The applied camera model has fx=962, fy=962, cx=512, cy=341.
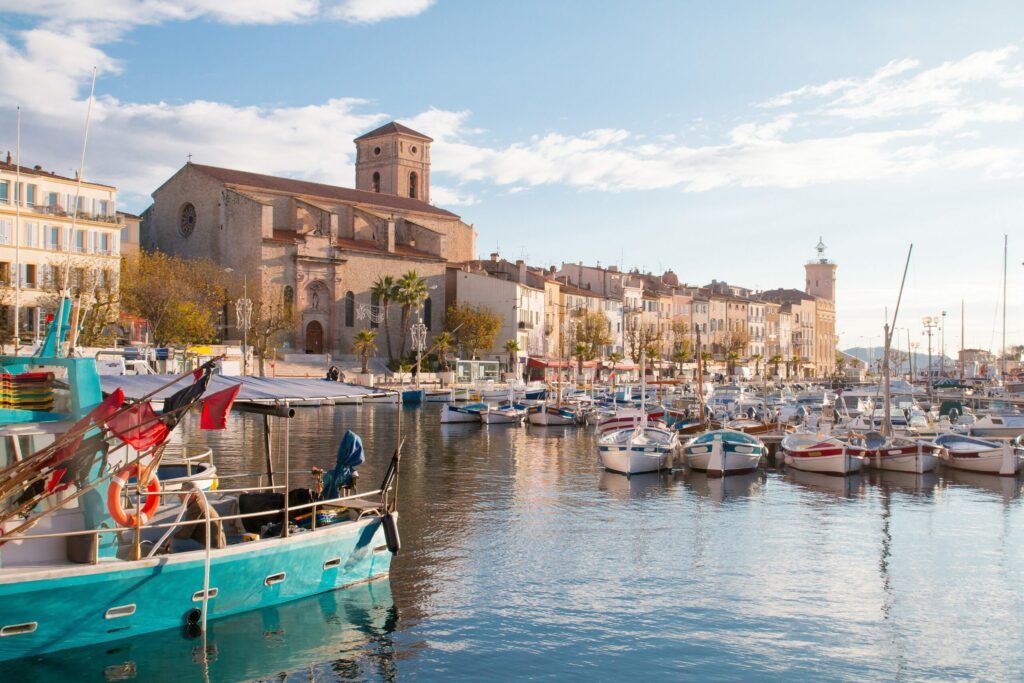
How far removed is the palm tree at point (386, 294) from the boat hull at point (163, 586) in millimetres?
74342

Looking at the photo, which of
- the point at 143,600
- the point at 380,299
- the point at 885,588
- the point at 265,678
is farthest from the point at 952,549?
the point at 380,299

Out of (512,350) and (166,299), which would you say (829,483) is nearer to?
(166,299)

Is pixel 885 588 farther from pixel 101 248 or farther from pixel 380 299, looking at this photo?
pixel 380 299

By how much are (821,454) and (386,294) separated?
2347 inches

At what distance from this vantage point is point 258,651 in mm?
15039

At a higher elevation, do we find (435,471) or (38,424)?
(38,424)

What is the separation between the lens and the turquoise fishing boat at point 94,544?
43.9ft

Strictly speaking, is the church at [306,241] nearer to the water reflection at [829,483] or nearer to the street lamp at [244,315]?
A: the street lamp at [244,315]

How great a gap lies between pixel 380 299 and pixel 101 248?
2916cm

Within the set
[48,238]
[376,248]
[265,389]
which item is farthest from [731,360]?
[265,389]

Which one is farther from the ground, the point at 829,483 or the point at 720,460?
the point at 720,460

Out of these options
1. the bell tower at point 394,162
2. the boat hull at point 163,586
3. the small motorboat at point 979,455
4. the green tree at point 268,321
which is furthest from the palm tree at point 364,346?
the boat hull at point 163,586

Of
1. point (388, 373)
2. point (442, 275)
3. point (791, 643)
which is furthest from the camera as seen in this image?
point (442, 275)

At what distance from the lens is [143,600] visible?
14.3 metres
